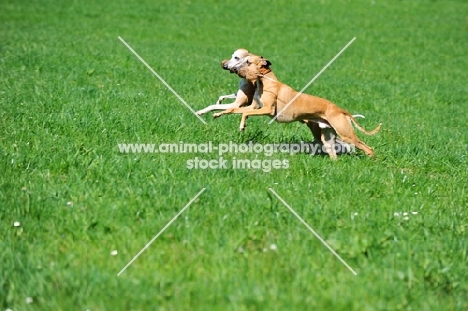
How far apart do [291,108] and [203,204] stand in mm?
3260

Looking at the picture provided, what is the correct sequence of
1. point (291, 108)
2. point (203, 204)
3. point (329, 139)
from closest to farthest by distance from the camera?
point (203, 204) < point (291, 108) < point (329, 139)

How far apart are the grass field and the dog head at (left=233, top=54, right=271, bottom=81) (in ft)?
2.95

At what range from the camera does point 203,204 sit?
623 cm

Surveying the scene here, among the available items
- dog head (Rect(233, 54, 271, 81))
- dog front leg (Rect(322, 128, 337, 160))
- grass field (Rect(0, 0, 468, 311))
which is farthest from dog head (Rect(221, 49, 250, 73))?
dog front leg (Rect(322, 128, 337, 160))

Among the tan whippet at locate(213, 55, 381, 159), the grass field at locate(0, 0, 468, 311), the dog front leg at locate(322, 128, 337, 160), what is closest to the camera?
the grass field at locate(0, 0, 468, 311)

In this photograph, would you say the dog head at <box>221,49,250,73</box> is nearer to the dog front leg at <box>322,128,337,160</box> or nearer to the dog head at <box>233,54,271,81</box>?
the dog head at <box>233,54,271,81</box>

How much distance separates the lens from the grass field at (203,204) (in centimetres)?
470

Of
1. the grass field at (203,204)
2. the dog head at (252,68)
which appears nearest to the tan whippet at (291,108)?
the dog head at (252,68)

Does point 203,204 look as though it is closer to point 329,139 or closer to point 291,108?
point 291,108

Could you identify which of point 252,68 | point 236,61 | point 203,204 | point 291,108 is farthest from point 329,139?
point 203,204

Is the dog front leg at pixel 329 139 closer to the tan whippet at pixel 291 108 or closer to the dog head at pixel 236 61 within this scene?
the tan whippet at pixel 291 108

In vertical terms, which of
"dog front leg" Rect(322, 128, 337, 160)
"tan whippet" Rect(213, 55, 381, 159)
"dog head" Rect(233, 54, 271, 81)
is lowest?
"dog front leg" Rect(322, 128, 337, 160)

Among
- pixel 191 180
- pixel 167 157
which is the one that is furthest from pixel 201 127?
pixel 191 180

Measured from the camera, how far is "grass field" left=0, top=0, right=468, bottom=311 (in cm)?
470
